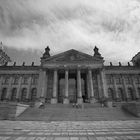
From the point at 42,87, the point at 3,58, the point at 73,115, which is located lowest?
the point at 73,115

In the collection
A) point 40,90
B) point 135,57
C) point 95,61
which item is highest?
point 135,57

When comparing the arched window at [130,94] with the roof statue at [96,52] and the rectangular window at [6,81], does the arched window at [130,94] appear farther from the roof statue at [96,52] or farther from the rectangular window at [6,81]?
the rectangular window at [6,81]

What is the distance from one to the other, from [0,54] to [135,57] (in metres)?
56.8

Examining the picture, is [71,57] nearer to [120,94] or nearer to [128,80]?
[120,94]

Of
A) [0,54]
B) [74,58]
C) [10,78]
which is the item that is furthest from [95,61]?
[0,54]

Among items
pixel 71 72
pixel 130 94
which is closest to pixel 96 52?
pixel 71 72

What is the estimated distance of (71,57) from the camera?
38156 millimetres

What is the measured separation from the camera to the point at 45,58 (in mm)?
38219

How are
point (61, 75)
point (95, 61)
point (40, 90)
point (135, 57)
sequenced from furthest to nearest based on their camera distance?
point (135, 57) → point (61, 75) → point (95, 61) → point (40, 90)

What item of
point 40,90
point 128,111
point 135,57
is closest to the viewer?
point 128,111

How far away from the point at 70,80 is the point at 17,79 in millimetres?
19063

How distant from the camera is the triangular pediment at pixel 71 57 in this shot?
37688 mm

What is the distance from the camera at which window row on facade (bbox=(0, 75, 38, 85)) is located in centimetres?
4150

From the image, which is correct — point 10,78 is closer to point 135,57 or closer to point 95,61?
point 95,61
